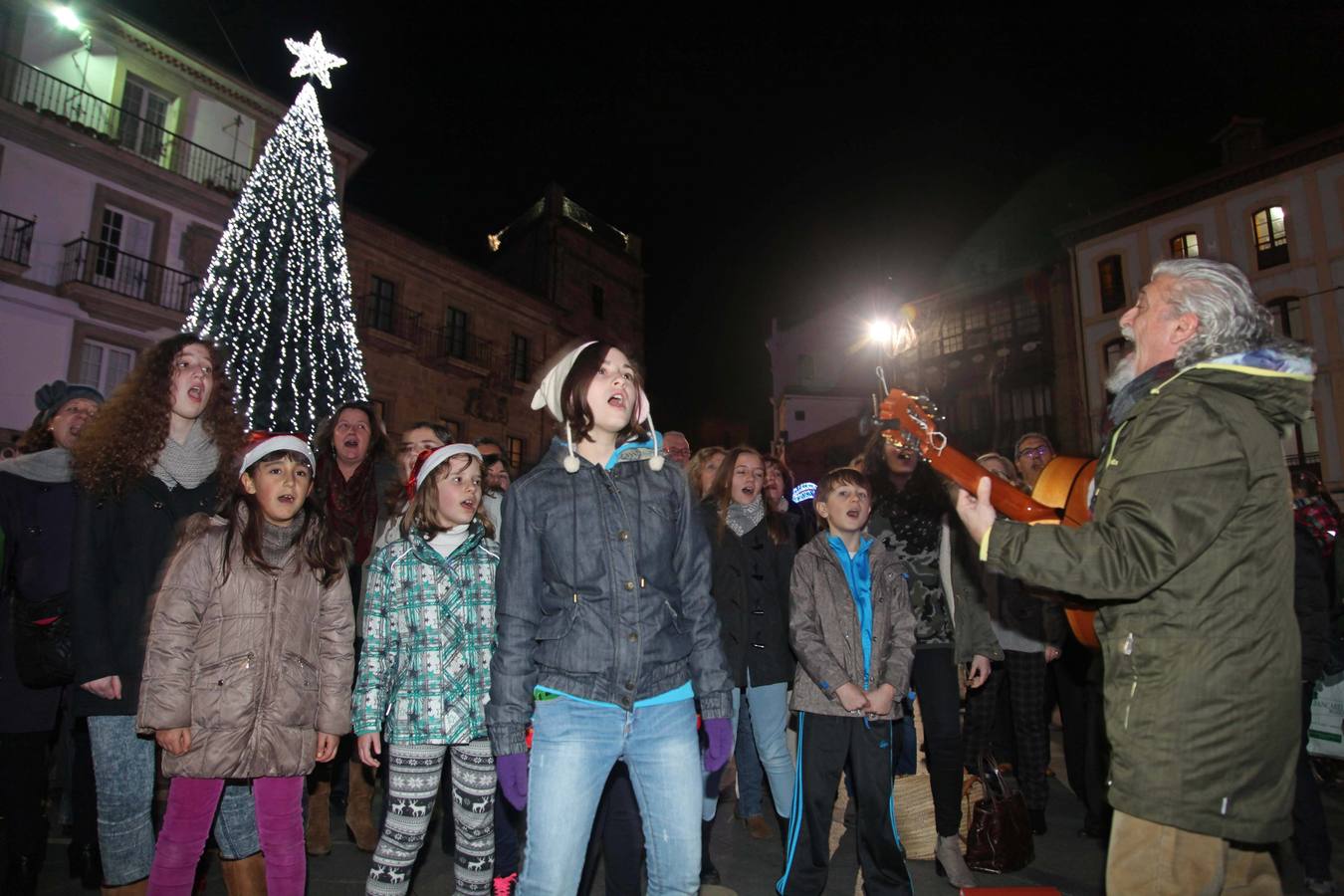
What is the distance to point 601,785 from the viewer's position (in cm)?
254

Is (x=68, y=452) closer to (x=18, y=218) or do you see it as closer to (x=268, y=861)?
(x=268, y=861)

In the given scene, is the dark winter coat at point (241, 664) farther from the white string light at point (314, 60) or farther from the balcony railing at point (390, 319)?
the balcony railing at point (390, 319)

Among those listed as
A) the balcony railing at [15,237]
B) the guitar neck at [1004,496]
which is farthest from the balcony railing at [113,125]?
the guitar neck at [1004,496]

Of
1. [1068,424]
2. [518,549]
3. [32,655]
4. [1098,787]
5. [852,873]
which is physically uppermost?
[1068,424]

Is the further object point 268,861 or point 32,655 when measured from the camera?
point 32,655

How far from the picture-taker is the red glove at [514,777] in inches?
94.9

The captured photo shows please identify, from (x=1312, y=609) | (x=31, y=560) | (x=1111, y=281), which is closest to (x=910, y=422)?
(x=1312, y=609)

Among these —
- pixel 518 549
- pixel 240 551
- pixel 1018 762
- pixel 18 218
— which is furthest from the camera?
pixel 18 218

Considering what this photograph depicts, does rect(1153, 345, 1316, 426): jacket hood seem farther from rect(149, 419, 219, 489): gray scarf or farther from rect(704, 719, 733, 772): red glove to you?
rect(149, 419, 219, 489): gray scarf

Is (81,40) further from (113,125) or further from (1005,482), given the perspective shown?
(1005,482)

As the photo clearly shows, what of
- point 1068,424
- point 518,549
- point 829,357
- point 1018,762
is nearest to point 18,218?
point 518,549

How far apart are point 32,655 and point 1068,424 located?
31348 mm

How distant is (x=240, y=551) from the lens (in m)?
3.34

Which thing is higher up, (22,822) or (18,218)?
(18,218)
